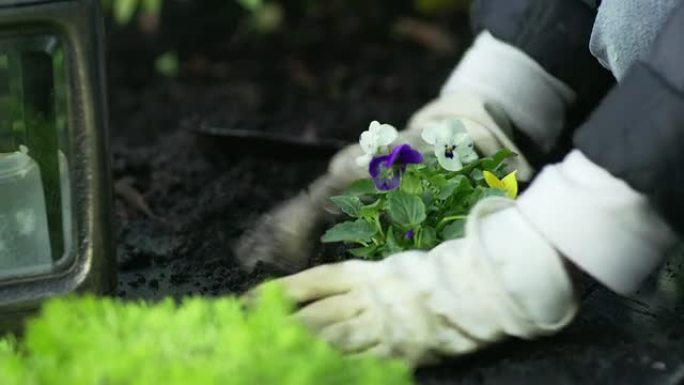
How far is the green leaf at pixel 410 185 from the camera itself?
6.27 ft

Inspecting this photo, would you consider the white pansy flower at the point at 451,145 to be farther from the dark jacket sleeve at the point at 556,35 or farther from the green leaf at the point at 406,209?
the dark jacket sleeve at the point at 556,35

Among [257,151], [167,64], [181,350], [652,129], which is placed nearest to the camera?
[181,350]

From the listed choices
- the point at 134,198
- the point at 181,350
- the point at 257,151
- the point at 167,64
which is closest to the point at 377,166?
the point at 181,350

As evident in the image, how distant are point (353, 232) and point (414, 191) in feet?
0.33

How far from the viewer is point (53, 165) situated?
1.85 m

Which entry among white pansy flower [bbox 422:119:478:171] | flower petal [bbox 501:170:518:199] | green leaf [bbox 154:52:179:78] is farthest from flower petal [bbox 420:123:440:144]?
green leaf [bbox 154:52:179:78]

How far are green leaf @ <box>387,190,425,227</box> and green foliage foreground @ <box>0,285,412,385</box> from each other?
371mm

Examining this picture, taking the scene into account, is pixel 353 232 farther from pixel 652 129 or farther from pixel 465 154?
pixel 652 129

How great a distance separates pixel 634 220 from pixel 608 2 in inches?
14.2

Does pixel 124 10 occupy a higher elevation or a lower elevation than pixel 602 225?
lower

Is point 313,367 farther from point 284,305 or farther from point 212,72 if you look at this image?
point 212,72

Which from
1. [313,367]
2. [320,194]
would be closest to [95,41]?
[320,194]

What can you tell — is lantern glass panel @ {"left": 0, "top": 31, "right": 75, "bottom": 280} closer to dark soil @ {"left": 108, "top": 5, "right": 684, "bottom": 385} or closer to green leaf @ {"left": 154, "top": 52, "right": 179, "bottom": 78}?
dark soil @ {"left": 108, "top": 5, "right": 684, "bottom": 385}

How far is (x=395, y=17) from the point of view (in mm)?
3996
